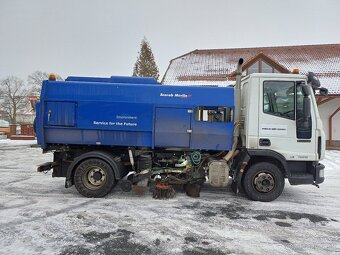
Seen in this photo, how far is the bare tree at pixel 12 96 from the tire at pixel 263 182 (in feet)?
149

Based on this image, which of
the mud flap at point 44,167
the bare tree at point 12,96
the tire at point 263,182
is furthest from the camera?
the bare tree at point 12,96

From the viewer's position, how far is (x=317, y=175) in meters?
5.95

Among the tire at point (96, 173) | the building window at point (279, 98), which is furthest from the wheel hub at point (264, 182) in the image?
the tire at point (96, 173)

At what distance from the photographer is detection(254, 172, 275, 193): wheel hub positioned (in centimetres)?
607

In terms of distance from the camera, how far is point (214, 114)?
6055 mm

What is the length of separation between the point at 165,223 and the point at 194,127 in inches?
85.2

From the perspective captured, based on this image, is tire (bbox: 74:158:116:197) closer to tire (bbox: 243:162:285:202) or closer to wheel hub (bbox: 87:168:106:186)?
wheel hub (bbox: 87:168:106:186)

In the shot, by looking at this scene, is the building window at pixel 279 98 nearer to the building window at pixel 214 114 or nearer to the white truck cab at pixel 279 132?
the white truck cab at pixel 279 132

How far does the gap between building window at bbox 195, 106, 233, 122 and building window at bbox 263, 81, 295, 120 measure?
79 cm

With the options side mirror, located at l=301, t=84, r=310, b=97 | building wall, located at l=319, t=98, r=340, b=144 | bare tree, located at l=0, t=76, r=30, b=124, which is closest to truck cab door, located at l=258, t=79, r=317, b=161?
side mirror, located at l=301, t=84, r=310, b=97

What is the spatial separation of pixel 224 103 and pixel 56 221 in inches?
157

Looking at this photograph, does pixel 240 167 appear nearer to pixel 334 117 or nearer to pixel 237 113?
pixel 237 113

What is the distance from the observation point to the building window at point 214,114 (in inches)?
237

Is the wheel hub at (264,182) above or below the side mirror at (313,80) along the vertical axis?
below
